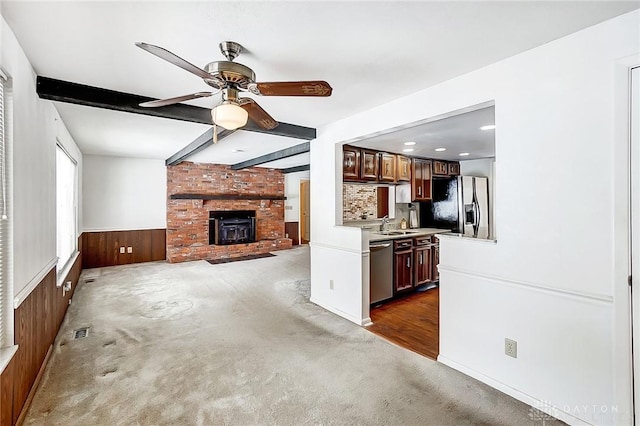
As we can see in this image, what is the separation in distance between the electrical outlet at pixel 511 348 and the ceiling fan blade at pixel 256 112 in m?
2.37

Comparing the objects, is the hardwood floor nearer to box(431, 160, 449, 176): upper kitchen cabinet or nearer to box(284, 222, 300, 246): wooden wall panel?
box(431, 160, 449, 176): upper kitchen cabinet

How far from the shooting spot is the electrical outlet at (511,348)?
2.12 m

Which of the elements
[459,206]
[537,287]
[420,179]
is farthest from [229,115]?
[459,206]

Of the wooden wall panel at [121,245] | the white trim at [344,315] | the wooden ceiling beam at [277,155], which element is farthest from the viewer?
the wooden wall panel at [121,245]

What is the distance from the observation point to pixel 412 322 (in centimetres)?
350

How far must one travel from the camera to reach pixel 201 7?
1.54 m

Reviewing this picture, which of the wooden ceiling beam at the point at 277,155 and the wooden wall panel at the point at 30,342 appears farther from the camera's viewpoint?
the wooden ceiling beam at the point at 277,155

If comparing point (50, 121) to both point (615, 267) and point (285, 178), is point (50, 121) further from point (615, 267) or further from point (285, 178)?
point (285, 178)

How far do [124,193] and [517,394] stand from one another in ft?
24.5

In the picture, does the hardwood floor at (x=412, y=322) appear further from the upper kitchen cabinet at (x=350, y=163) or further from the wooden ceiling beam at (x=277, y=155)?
the wooden ceiling beam at (x=277, y=155)

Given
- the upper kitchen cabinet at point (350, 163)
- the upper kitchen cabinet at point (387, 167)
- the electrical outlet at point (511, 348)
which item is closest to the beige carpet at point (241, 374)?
the electrical outlet at point (511, 348)

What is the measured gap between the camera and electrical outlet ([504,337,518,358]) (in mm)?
2121

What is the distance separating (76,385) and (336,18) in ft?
10.1

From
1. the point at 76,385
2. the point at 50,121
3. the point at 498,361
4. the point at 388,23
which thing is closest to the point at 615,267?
the point at 498,361
